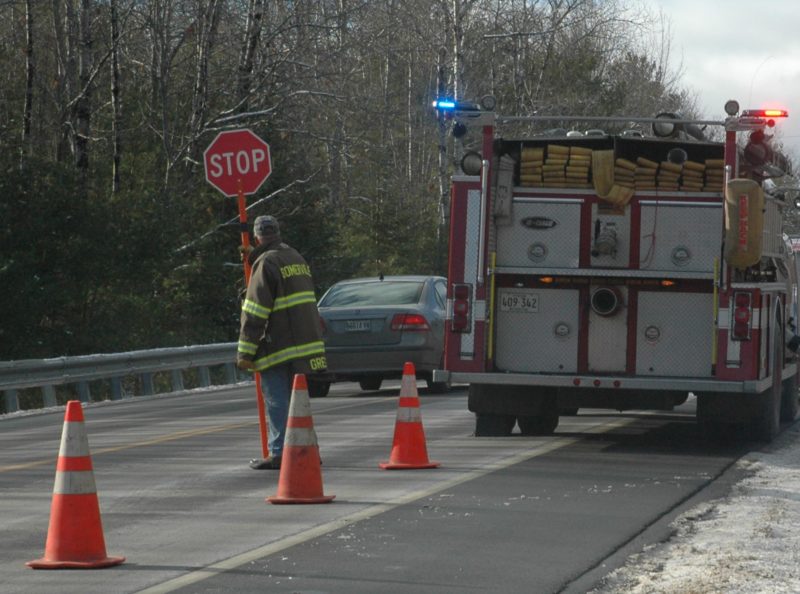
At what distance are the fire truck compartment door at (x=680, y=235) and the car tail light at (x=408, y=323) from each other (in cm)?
706

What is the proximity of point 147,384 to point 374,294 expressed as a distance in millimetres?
4373

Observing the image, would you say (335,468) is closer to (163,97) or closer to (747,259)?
(747,259)

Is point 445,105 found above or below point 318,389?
above

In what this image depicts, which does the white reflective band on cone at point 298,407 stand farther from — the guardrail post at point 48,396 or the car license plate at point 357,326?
the guardrail post at point 48,396

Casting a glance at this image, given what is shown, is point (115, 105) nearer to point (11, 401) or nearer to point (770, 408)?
point (11, 401)

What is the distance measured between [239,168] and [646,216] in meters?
3.57

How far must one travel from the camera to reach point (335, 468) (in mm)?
12500

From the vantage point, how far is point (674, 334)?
1364cm

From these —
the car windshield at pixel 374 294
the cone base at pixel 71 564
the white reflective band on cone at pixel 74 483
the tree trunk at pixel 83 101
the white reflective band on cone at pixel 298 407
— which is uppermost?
the tree trunk at pixel 83 101

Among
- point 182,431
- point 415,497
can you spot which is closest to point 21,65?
point 182,431

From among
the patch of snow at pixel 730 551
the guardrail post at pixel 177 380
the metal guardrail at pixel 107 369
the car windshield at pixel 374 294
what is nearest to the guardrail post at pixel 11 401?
the metal guardrail at pixel 107 369

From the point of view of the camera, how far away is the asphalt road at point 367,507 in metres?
7.85

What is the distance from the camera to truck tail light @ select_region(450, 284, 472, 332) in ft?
45.4

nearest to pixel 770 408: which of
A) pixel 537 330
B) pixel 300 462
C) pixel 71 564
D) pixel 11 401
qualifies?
pixel 537 330
